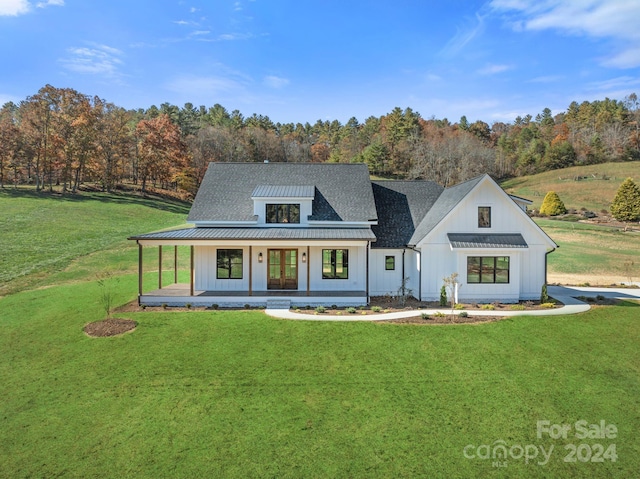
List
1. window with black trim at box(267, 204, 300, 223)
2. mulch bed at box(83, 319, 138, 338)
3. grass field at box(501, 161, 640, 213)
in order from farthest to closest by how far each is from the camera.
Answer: grass field at box(501, 161, 640, 213) → window with black trim at box(267, 204, 300, 223) → mulch bed at box(83, 319, 138, 338)

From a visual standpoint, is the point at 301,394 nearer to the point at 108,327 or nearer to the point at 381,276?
the point at 108,327

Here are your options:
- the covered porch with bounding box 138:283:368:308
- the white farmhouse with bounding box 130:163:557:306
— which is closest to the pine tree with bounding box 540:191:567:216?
the white farmhouse with bounding box 130:163:557:306

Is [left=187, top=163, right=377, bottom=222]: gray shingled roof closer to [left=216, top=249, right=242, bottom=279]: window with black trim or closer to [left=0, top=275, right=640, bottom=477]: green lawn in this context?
[left=216, top=249, right=242, bottom=279]: window with black trim

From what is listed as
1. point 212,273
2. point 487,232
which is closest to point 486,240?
point 487,232

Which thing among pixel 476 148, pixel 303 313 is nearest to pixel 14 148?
pixel 303 313

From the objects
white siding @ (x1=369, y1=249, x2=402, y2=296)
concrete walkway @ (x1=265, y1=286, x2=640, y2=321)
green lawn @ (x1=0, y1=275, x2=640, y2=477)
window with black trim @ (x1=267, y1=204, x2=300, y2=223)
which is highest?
window with black trim @ (x1=267, y1=204, x2=300, y2=223)
